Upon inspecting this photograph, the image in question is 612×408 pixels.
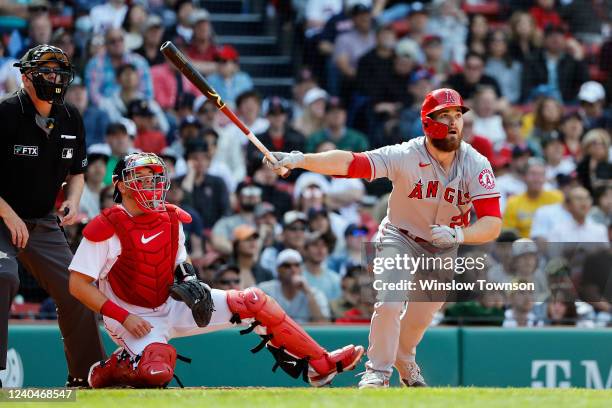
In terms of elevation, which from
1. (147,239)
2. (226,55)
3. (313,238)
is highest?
(226,55)

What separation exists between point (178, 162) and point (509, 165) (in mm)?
3326

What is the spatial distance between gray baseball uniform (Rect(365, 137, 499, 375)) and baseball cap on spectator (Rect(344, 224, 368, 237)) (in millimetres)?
3387

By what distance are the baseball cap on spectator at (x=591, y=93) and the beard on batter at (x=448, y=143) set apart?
6.40 metres

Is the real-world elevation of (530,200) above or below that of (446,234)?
below

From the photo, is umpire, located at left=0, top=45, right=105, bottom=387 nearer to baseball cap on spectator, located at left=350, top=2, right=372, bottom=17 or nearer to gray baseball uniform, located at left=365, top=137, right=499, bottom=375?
gray baseball uniform, located at left=365, top=137, right=499, bottom=375

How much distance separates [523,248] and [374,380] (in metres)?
2.93

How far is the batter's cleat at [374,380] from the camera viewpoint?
662cm

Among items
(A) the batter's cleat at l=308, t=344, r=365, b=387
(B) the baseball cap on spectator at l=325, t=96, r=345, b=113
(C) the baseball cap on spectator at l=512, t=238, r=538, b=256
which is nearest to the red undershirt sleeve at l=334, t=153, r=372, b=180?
(A) the batter's cleat at l=308, t=344, r=365, b=387

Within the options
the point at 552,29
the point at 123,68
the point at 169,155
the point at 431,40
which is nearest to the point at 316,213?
the point at 169,155

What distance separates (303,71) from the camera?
42.4 feet

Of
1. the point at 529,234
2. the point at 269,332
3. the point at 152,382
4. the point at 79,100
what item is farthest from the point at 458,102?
the point at 79,100

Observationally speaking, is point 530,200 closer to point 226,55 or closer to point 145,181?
point 226,55

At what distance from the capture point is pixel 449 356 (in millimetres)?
8742

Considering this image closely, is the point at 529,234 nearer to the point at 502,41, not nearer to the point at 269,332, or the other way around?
the point at 502,41
